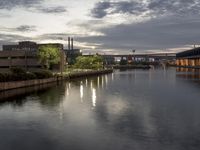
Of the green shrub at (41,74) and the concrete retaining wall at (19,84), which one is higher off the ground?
the green shrub at (41,74)

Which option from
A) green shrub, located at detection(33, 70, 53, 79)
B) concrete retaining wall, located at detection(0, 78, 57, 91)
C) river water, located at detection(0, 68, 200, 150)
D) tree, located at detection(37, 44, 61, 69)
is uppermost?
tree, located at detection(37, 44, 61, 69)

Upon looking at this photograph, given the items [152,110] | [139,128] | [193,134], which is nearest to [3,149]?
[139,128]

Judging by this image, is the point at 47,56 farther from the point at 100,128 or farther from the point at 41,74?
the point at 100,128

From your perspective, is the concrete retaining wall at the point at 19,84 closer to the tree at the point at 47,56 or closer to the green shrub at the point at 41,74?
the green shrub at the point at 41,74

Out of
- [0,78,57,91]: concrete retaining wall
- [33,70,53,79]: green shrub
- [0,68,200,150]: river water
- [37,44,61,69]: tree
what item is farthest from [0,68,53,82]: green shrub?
[37,44,61,69]: tree

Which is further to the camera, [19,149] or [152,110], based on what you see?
[152,110]

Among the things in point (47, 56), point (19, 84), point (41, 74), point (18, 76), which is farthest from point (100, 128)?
point (47, 56)

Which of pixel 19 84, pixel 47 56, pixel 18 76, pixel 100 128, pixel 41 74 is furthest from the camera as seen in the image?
pixel 47 56

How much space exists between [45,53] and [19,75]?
5250 cm

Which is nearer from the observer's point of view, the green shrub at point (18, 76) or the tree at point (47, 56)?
the green shrub at point (18, 76)

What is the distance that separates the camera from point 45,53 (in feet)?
468

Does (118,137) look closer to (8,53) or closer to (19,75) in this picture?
(19,75)

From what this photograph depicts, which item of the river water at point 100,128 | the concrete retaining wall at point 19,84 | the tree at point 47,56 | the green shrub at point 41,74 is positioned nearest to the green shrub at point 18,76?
the green shrub at point 41,74

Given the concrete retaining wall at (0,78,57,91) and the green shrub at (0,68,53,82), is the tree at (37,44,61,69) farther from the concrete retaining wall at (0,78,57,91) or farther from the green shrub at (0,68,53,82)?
the green shrub at (0,68,53,82)
